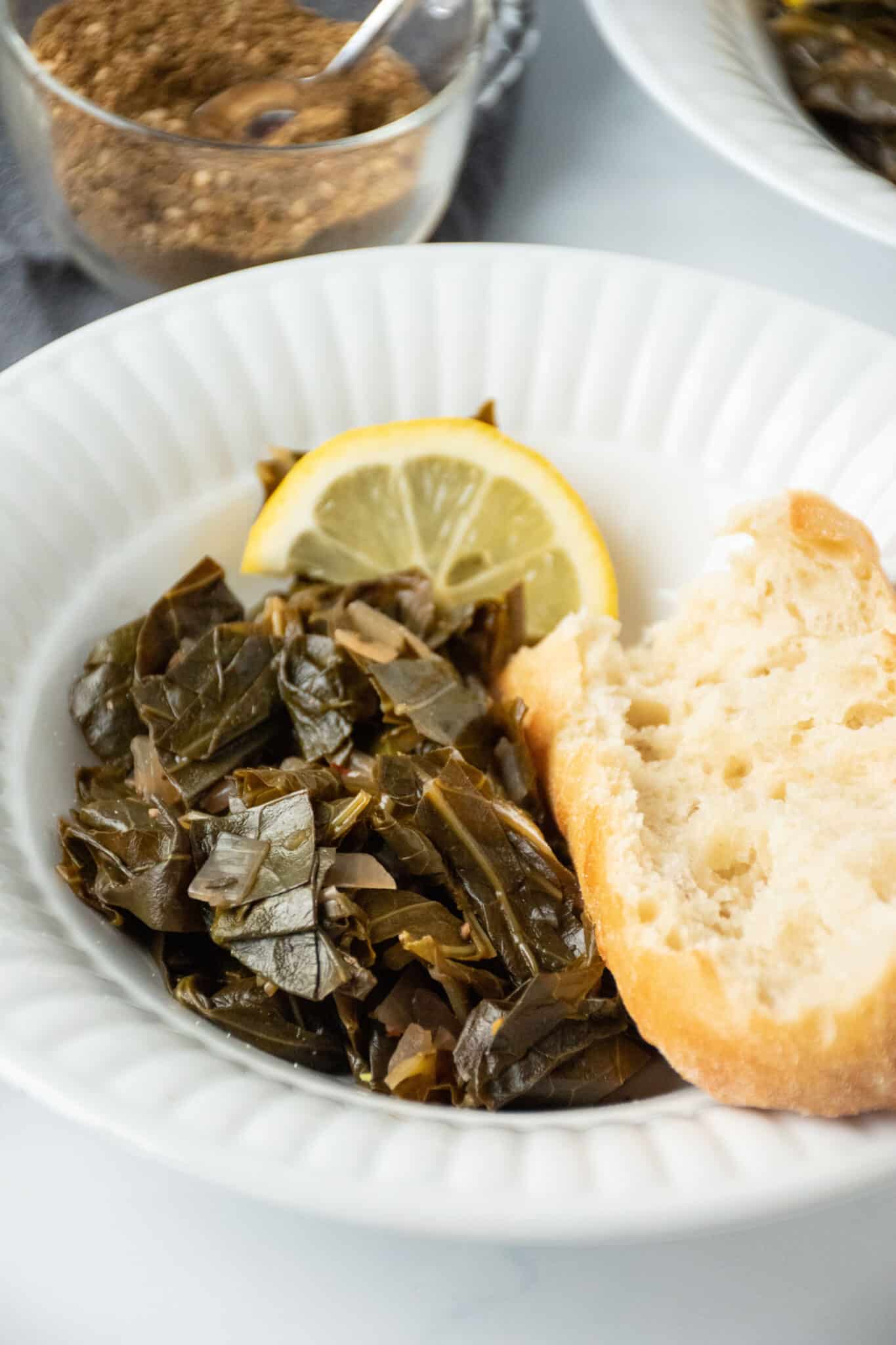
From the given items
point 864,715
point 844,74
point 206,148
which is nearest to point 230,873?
point 864,715

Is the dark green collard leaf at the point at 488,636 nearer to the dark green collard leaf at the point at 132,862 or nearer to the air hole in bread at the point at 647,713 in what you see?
the air hole in bread at the point at 647,713

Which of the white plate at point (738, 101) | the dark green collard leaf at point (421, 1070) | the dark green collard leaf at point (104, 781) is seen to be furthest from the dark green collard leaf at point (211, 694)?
the white plate at point (738, 101)

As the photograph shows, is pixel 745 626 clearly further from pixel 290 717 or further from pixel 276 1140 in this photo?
pixel 276 1140

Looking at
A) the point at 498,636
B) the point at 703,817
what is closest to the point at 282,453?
the point at 498,636

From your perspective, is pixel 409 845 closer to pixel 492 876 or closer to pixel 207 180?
pixel 492 876

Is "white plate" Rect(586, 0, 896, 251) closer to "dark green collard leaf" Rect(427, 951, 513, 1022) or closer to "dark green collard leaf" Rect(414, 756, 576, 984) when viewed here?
"dark green collard leaf" Rect(414, 756, 576, 984)
